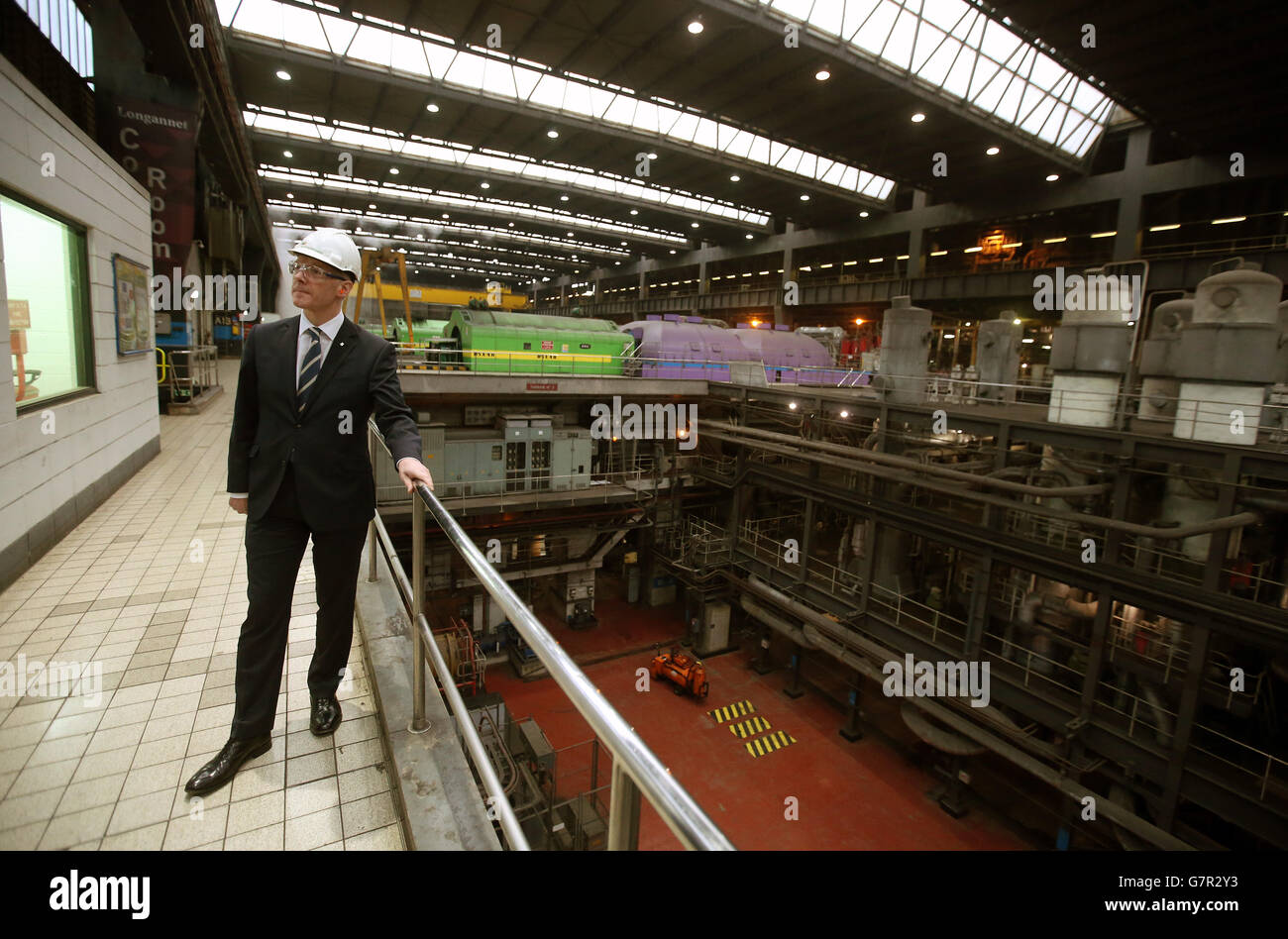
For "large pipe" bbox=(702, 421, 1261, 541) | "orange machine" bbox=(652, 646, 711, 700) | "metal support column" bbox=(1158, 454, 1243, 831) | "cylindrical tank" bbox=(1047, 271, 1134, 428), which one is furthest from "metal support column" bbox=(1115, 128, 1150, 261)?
"orange machine" bbox=(652, 646, 711, 700)

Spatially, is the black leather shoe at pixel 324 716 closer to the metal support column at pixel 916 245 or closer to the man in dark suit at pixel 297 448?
the man in dark suit at pixel 297 448

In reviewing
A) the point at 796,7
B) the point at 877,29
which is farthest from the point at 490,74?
the point at 877,29

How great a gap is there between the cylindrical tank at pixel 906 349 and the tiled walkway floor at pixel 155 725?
12261 mm

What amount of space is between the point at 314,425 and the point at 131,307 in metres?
7.56

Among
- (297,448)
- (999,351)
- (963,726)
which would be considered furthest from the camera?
(999,351)

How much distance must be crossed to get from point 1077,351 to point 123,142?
16.4 meters

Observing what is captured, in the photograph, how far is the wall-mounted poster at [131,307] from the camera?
683 cm

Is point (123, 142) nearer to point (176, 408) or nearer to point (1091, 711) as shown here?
point (176, 408)

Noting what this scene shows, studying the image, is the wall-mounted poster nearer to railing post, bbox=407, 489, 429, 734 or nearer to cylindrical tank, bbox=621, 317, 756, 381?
railing post, bbox=407, 489, 429, 734

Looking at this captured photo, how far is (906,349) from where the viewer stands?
13.1 meters

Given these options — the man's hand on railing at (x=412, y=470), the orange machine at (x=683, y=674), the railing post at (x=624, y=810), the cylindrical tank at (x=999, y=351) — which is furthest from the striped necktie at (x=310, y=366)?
the cylindrical tank at (x=999, y=351)

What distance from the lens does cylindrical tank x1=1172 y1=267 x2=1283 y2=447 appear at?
8.11 meters

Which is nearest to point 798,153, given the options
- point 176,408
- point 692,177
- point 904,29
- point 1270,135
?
point 692,177

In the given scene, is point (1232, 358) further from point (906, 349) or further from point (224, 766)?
point (224, 766)
